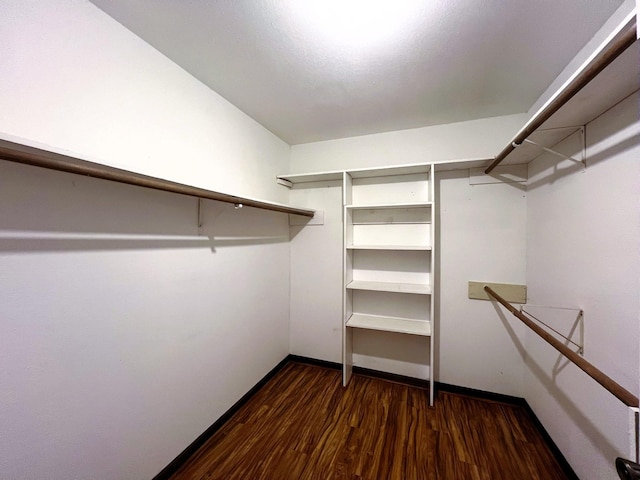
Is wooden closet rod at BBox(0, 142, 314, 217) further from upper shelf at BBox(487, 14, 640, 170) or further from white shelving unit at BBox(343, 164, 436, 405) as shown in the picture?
upper shelf at BBox(487, 14, 640, 170)

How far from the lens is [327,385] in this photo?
224 cm

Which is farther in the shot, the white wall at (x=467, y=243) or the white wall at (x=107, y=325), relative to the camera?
the white wall at (x=467, y=243)

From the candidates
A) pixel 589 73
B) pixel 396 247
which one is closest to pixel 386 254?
pixel 396 247

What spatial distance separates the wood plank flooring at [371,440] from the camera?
1.43 metres

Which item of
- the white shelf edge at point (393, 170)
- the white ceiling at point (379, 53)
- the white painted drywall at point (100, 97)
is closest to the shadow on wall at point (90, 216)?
the white painted drywall at point (100, 97)

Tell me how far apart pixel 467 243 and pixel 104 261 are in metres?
2.50

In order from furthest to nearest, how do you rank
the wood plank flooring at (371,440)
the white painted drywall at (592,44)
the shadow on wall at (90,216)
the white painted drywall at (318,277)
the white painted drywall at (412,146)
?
the white painted drywall at (318,277), the white painted drywall at (412,146), the wood plank flooring at (371,440), the white painted drywall at (592,44), the shadow on wall at (90,216)

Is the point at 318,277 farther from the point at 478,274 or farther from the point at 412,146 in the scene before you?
the point at 412,146

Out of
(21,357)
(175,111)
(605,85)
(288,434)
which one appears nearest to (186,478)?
(288,434)

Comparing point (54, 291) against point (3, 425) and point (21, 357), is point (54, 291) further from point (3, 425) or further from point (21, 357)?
point (3, 425)

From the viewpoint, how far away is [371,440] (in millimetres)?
1648

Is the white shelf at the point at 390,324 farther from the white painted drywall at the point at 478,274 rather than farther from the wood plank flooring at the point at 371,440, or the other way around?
Result: the wood plank flooring at the point at 371,440

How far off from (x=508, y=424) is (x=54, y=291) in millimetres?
2840

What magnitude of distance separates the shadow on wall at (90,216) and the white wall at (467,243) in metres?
1.44
